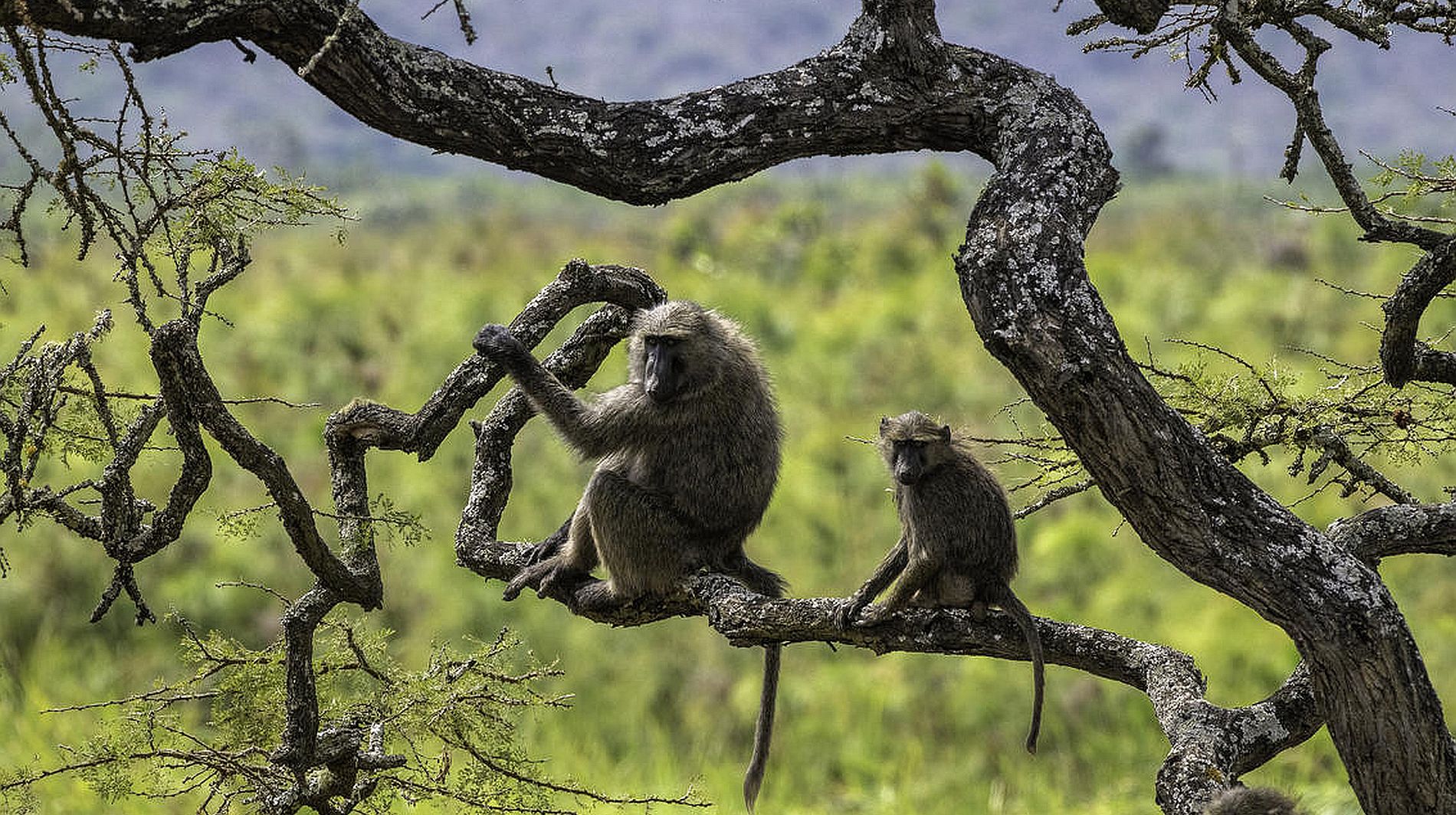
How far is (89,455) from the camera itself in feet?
14.7

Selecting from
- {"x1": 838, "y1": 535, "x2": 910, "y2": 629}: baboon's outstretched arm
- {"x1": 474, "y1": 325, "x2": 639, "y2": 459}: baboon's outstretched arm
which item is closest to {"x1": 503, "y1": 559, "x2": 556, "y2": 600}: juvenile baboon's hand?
{"x1": 474, "y1": 325, "x2": 639, "y2": 459}: baboon's outstretched arm

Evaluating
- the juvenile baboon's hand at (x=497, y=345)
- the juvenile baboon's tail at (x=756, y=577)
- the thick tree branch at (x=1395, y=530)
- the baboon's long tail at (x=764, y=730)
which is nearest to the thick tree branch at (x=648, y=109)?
the juvenile baboon's hand at (x=497, y=345)

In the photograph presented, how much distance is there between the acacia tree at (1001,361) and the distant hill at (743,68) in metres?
48.8

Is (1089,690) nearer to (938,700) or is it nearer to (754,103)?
(938,700)

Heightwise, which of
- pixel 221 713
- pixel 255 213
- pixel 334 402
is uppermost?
pixel 334 402

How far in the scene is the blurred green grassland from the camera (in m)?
12.0

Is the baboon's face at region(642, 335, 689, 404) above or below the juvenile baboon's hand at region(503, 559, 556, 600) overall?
above

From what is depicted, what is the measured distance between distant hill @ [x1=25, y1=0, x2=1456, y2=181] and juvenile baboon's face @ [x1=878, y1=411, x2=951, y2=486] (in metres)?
49.0

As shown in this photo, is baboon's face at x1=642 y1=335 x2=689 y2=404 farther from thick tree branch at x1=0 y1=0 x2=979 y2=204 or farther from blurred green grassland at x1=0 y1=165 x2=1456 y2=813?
blurred green grassland at x1=0 y1=165 x2=1456 y2=813

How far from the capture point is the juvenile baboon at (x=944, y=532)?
14.5 ft

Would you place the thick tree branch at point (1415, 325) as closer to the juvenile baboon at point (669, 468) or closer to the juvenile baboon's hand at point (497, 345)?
the juvenile baboon at point (669, 468)

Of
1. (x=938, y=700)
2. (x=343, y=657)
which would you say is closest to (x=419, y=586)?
(x=938, y=700)

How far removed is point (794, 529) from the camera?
573 inches

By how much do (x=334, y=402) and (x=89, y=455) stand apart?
11.3 m
